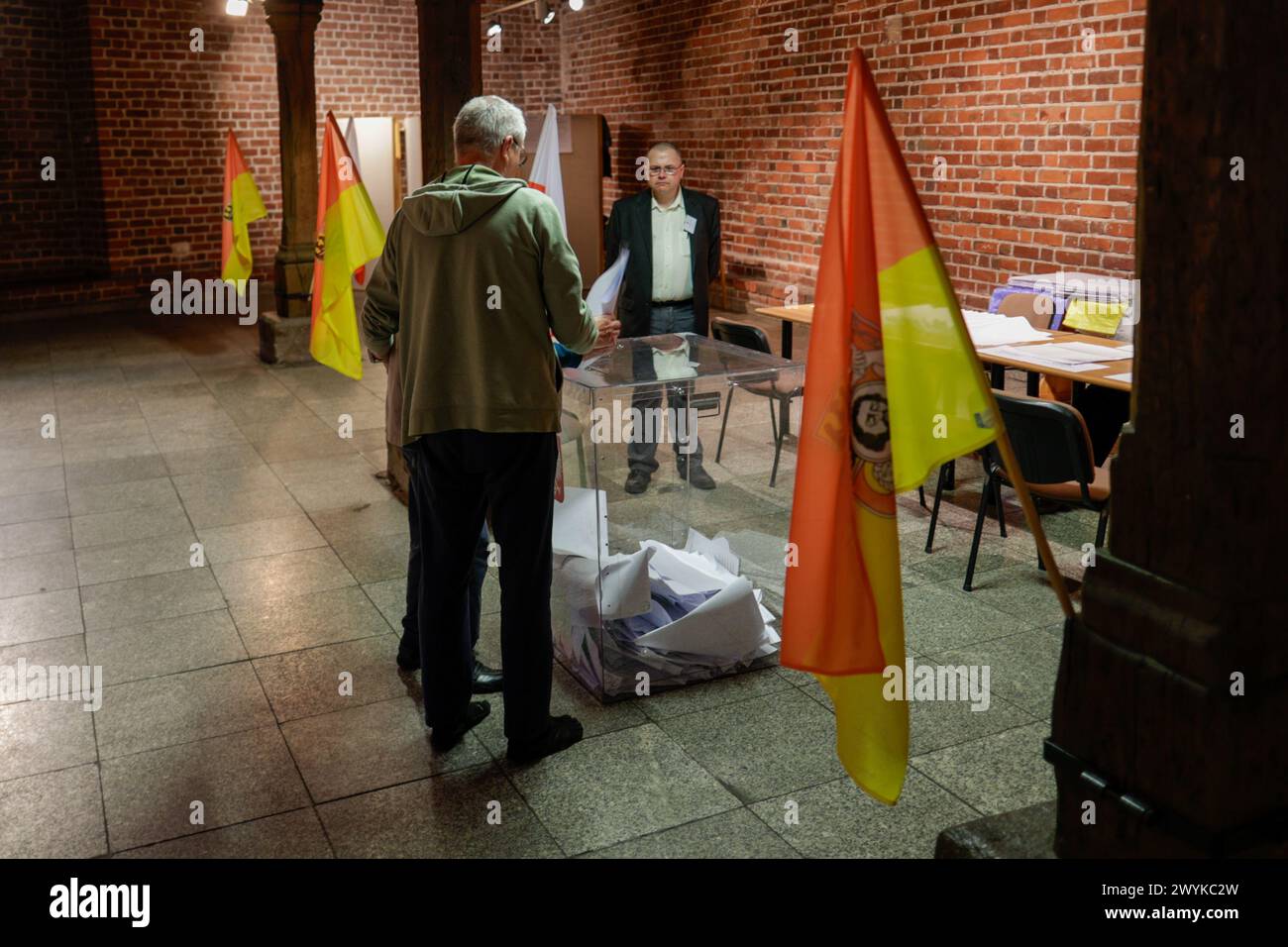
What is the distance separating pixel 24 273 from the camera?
12.0m

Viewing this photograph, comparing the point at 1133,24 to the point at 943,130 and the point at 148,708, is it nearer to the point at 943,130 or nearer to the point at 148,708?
the point at 943,130

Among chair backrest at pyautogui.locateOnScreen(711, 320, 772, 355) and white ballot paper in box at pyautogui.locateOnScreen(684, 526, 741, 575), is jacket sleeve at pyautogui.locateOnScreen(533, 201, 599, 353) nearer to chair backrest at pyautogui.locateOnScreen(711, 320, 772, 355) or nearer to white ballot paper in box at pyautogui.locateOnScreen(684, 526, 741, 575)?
white ballot paper in box at pyautogui.locateOnScreen(684, 526, 741, 575)

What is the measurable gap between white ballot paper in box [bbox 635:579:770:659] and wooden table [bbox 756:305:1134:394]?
41.0 inches

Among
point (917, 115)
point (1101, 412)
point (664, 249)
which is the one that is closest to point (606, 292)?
point (664, 249)

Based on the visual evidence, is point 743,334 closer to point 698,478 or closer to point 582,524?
point 698,478

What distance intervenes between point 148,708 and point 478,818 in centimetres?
123

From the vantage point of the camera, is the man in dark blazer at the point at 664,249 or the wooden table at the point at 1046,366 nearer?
the wooden table at the point at 1046,366

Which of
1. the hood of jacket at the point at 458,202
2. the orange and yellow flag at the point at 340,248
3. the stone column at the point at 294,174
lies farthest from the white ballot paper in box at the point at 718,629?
the stone column at the point at 294,174

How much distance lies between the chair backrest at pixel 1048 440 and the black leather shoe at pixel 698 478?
39.2 inches

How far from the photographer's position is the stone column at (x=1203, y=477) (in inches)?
63.0

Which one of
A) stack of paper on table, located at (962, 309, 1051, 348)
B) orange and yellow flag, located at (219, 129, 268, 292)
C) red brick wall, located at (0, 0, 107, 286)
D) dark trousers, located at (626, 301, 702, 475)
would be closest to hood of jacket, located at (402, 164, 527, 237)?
dark trousers, located at (626, 301, 702, 475)

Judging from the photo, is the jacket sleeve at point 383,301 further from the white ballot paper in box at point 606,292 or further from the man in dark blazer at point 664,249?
the man in dark blazer at point 664,249

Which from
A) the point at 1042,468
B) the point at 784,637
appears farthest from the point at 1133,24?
the point at 784,637

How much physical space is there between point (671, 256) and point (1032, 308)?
5.90ft
